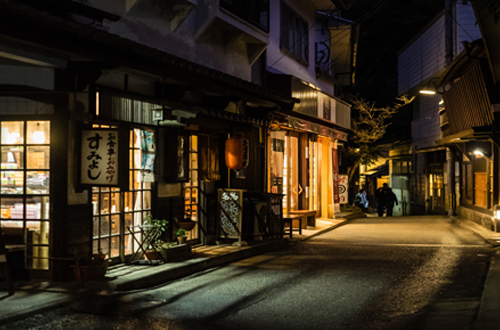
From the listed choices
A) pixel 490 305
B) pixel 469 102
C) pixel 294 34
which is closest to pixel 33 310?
pixel 490 305

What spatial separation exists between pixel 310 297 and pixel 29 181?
18.7 ft

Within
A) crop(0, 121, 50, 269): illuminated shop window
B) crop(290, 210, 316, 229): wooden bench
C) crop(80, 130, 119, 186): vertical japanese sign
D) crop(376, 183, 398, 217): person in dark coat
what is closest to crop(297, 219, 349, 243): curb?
crop(290, 210, 316, 229): wooden bench

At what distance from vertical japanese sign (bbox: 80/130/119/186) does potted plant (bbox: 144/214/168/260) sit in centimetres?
231

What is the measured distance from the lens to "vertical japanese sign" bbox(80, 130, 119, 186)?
10461mm

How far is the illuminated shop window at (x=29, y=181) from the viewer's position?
35.2 ft

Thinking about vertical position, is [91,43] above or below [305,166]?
above

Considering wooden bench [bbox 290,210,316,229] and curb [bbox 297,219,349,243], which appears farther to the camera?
wooden bench [bbox 290,210,316,229]

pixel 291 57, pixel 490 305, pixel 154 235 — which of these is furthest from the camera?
pixel 291 57

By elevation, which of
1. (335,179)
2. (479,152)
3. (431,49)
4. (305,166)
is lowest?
(335,179)

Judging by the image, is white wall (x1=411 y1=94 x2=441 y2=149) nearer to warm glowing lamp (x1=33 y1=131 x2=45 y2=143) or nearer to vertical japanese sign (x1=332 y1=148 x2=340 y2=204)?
vertical japanese sign (x1=332 y1=148 x2=340 y2=204)

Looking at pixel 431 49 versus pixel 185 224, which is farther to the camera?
pixel 431 49

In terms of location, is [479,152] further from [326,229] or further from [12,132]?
[12,132]

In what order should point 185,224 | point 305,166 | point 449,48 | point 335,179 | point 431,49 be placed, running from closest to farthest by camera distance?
point 185,224
point 305,166
point 335,179
point 449,48
point 431,49

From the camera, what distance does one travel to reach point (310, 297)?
9.76m
